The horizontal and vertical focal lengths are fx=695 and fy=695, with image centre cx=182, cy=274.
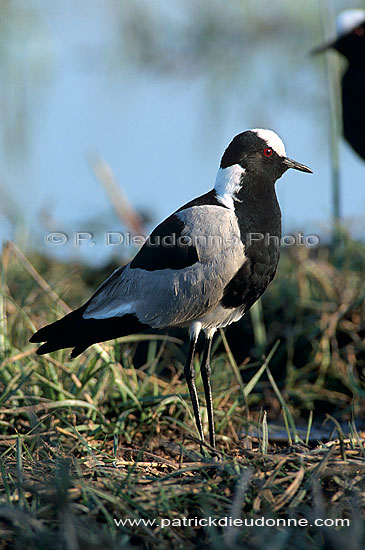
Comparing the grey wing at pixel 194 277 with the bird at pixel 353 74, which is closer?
the grey wing at pixel 194 277

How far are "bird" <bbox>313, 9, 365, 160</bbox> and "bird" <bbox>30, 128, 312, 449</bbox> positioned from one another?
225 centimetres

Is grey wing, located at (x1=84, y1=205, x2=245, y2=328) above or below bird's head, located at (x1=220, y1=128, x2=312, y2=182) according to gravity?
below

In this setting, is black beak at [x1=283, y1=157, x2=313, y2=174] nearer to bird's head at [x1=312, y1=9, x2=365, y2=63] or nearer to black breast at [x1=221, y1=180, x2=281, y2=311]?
black breast at [x1=221, y1=180, x2=281, y2=311]

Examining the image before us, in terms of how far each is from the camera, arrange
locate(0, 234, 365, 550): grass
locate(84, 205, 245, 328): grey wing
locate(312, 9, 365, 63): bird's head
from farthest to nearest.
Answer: locate(312, 9, 365, 63): bird's head, locate(84, 205, 245, 328): grey wing, locate(0, 234, 365, 550): grass

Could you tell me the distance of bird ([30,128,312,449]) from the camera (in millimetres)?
2428

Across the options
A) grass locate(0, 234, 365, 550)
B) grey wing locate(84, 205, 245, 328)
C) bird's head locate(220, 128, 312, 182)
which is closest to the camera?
grass locate(0, 234, 365, 550)

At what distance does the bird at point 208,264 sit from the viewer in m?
2.43

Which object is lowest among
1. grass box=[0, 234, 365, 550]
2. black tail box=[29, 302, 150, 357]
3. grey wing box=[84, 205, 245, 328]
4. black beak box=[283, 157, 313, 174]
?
grass box=[0, 234, 365, 550]

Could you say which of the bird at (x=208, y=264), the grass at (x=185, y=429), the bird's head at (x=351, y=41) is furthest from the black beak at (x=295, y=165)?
the bird's head at (x=351, y=41)

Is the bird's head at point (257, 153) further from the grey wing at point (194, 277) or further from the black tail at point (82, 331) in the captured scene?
the black tail at point (82, 331)

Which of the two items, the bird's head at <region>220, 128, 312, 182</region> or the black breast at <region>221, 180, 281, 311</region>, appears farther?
the bird's head at <region>220, 128, 312, 182</region>

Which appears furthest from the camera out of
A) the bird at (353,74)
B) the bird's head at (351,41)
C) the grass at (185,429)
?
the bird's head at (351,41)

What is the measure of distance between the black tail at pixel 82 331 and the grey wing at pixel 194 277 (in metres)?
0.04

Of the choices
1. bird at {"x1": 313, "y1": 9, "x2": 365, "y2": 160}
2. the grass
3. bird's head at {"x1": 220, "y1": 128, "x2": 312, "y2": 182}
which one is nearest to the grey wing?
bird's head at {"x1": 220, "y1": 128, "x2": 312, "y2": 182}
